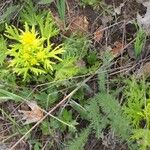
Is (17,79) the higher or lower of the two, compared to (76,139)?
higher

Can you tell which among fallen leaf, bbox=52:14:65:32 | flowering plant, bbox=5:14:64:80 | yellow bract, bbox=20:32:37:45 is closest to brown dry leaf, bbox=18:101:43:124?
flowering plant, bbox=5:14:64:80

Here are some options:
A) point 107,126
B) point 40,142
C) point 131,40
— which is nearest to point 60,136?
point 40,142

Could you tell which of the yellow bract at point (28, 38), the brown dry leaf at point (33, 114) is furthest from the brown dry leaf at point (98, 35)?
the brown dry leaf at point (33, 114)

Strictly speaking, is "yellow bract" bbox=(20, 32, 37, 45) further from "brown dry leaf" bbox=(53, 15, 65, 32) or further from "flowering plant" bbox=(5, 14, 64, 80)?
"brown dry leaf" bbox=(53, 15, 65, 32)

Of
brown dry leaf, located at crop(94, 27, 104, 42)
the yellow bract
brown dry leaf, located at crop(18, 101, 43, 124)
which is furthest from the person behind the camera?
brown dry leaf, located at crop(94, 27, 104, 42)

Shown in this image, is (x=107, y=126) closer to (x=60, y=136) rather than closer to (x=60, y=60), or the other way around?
(x=60, y=136)

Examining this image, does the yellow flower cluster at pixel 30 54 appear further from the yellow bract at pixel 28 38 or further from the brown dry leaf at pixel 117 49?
the brown dry leaf at pixel 117 49
